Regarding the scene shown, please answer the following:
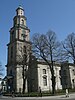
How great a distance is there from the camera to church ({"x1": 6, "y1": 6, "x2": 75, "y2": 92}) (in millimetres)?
59969

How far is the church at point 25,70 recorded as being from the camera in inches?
2361

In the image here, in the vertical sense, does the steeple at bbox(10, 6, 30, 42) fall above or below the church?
above

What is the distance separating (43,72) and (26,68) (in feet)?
29.2

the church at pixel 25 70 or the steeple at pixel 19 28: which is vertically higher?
the steeple at pixel 19 28

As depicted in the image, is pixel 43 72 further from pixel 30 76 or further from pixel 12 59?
pixel 12 59

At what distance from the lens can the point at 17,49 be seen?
62.7m

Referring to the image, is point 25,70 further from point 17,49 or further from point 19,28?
point 19,28

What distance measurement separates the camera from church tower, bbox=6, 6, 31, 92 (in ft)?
197

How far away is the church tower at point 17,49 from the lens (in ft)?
197

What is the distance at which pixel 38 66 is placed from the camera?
A: 203ft

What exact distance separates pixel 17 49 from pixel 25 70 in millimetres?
9534

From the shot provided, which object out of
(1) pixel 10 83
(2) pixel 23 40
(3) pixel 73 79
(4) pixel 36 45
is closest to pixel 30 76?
(1) pixel 10 83

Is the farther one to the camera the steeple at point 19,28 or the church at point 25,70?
the steeple at point 19,28

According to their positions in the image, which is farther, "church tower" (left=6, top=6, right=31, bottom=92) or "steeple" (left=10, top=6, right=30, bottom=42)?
"steeple" (left=10, top=6, right=30, bottom=42)
